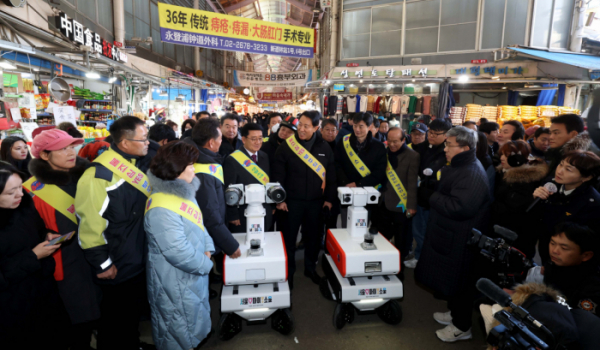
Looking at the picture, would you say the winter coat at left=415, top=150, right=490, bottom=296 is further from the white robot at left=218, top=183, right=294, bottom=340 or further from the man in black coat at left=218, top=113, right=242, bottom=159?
the man in black coat at left=218, top=113, right=242, bottom=159

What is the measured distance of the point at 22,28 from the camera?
5.18 m

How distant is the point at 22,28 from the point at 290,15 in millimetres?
16694

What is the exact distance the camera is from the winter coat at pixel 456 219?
2301 millimetres

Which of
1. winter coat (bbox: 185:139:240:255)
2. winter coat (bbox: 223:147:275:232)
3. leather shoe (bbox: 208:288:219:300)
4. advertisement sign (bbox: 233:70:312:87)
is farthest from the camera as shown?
advertisement sign (bbox: 233:70:312:87)

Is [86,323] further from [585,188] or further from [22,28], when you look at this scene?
[22,28]

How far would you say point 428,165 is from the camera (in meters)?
3.54

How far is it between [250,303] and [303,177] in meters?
1.39

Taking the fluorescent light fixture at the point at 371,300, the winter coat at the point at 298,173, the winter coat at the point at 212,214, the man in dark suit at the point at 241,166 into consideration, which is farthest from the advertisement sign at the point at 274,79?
the fluorescent light fixture at the point at 371,300

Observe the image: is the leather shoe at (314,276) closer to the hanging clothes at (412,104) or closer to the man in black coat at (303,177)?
the man in black coat at (303,177)

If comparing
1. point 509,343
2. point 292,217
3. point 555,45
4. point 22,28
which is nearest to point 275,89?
point 555,45

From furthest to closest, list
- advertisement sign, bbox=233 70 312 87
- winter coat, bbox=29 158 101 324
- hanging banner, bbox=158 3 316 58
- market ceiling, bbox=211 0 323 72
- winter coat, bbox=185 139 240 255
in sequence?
1. market ceiling, bbox=211 0 323 72
2. advertisement sign, bbox=233 70 312 87
3. hanging banner, bbox=158 3 316 58
4. winter coat, bbox=185 139 240 255
5. winter coat, bbox=29 158 101 324

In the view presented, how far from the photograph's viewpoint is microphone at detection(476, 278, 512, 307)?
3.40 ft

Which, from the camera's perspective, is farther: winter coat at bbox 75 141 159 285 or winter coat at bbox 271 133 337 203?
winter coat at bbox 271 133 337 203

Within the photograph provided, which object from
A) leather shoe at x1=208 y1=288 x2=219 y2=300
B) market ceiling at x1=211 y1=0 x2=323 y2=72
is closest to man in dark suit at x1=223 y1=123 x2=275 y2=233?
leather shoe at x1=208 y1=288 x2=219 y2=300
